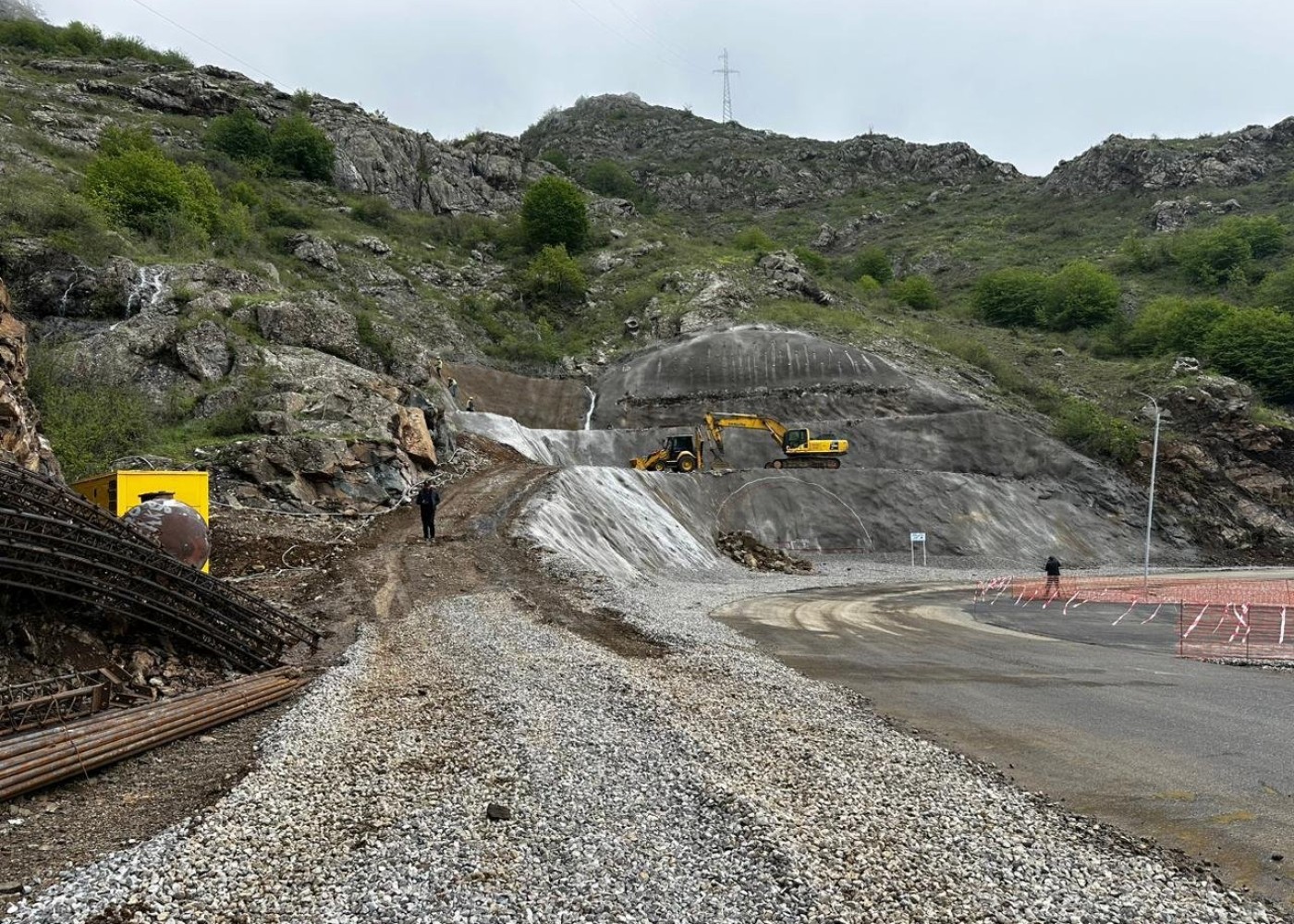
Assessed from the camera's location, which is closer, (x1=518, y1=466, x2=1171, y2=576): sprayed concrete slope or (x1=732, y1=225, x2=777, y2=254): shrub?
(x1=518, y1=466, x2=1171, y2=576): sprayed concrete slope

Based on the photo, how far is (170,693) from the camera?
896 cm

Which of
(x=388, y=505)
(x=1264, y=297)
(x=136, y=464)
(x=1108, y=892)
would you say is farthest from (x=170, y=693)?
(x=1264, y=297)

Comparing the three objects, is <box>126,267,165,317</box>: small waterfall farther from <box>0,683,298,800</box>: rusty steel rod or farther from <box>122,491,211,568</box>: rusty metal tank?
<box>0,683,298,800</box>: rusty steel rod

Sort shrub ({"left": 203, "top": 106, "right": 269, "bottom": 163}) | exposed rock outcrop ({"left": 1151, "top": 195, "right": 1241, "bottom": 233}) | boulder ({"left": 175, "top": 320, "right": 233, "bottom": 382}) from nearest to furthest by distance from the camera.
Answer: boulder ({"left": 175, "top": 320, "right": 233, "bottom": 382}) < shrub ({"left": 203, "top": 106, "right": 269, "bottom": 163}) < exposed rock outcrop ({"left": 1151, "top": 195, "right": 1241, "bottom": 233})

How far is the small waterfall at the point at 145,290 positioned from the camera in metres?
29.2

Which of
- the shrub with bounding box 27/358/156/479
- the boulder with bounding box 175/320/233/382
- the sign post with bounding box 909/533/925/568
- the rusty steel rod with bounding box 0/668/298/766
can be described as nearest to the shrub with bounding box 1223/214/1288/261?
the sign post with bounding box 909/533/925/568

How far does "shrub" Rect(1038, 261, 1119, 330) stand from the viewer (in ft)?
238

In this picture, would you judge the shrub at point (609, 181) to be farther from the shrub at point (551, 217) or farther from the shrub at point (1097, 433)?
the shrub at point (1097, 433)

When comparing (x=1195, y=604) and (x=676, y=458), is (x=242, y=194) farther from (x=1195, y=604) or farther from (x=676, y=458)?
(x=1195, y=604)

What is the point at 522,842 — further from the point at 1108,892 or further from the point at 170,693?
the point at 170,693

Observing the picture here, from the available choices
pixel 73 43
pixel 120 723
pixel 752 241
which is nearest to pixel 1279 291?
pixel 752 241

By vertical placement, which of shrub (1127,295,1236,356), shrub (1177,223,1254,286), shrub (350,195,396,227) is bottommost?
shrub (1127,295,1236,356)

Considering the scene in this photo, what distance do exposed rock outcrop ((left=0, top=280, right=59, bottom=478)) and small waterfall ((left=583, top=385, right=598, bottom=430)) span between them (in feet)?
115

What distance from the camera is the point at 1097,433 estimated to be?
44844mm
